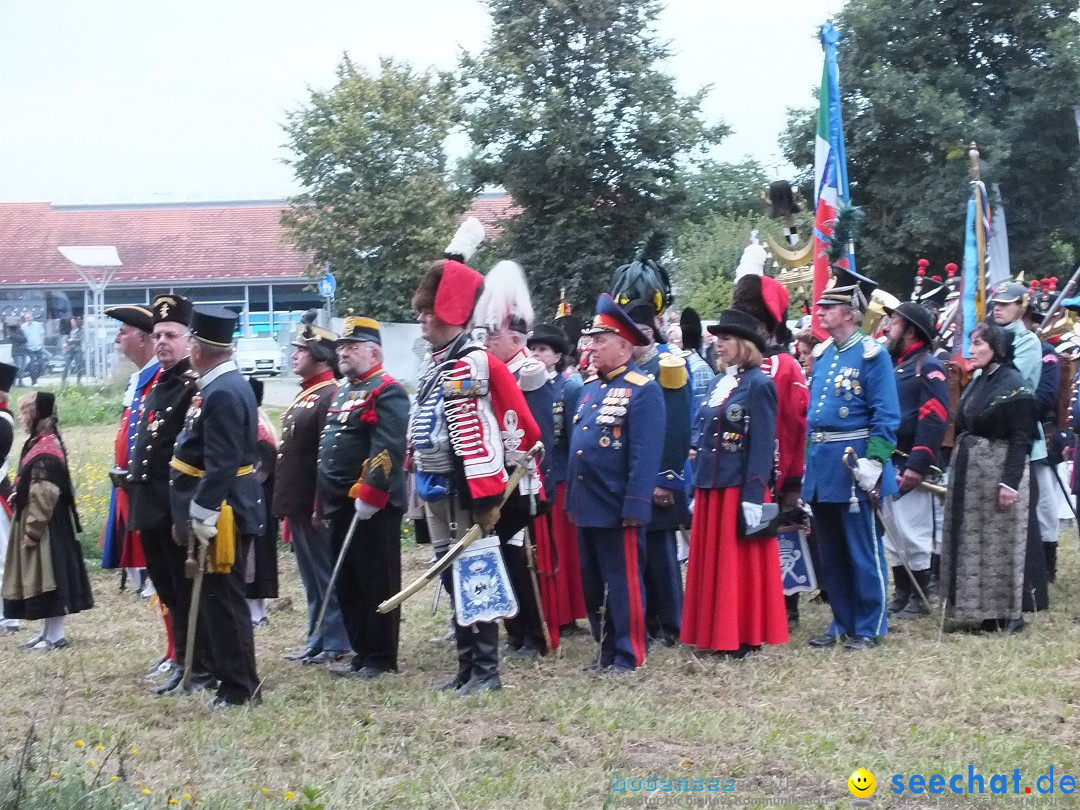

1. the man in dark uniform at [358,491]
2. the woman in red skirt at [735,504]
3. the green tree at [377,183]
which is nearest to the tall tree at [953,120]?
the green tree at [377,183]

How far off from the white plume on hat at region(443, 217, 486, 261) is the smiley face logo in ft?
10.1

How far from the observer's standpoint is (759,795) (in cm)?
474

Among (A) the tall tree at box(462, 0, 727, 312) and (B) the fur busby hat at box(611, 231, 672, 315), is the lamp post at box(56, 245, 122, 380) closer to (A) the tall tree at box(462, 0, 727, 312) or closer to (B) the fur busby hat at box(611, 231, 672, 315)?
(A) the tall tree at box(462, 0, 727, 312)

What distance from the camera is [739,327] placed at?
7.00 meters

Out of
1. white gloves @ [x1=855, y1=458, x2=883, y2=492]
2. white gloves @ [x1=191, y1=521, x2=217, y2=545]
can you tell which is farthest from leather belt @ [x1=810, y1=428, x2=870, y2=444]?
white gloves @ [x1=191, y1=521, x2=217, y2=545]

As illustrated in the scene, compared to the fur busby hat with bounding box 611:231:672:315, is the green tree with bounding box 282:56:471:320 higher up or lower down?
higher up

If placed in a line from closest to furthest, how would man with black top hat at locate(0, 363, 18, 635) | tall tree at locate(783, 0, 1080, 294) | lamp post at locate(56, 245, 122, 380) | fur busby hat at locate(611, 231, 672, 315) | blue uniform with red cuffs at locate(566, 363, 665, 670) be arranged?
blue uniform with red cuffs at locate(566, 363, 665, 670)
fur busby hat at locate(611, 231, 672, 315)
man with black top hat at locate(0, 363, 18, 635)
tall tree at locate(783, 0, 1080, 294)
lamp post at locate(56, 245, 122, 380)

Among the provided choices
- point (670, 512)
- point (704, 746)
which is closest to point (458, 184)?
point (670, 512)

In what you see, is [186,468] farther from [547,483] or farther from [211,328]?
[547,483]

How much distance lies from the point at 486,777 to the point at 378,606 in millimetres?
1999

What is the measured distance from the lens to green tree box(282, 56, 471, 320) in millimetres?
30500

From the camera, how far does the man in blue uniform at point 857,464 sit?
23.5 ft

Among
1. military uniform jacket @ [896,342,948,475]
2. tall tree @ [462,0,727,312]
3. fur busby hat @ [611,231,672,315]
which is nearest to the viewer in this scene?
military uniform jacket @ [896,342,948,475]

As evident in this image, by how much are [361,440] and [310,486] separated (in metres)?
0.72
